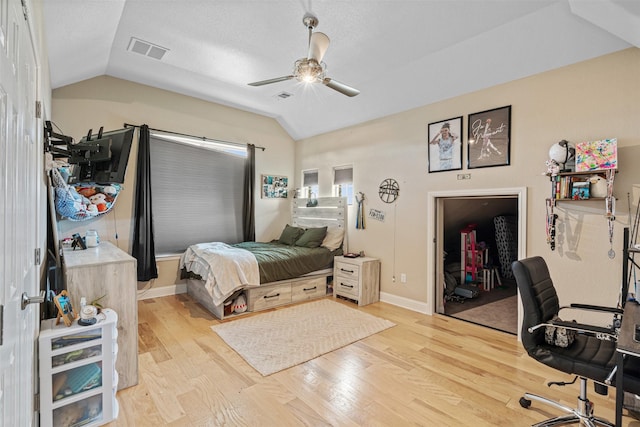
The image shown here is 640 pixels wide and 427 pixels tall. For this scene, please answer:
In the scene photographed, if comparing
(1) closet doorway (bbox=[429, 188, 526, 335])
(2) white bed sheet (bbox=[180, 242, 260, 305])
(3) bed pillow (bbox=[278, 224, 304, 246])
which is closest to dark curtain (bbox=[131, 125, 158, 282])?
(2) white bed sheet (bbox=[180, 242, 260, 305])

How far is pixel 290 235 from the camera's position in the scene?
5367mm

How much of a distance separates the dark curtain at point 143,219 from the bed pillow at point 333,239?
2568 mm

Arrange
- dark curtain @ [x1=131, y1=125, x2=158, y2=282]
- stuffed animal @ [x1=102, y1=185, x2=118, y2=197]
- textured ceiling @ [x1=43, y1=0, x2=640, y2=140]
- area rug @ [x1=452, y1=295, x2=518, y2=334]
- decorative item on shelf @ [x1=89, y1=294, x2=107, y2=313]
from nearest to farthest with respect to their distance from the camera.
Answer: decorative item on shelf @ [x1=89, y1=294, x2=107, y2=313] < textured ceiling @ [x1=43, y1=0, x2=640, y2=140] < area rug @ [x1=452, y1=295, x2=518, y2=334] < stuffed animal @ [x1=102, y1=185, x2=118, y2=197] < dark curtain @ [x1=131, y1=125, x2=158, y2=282]

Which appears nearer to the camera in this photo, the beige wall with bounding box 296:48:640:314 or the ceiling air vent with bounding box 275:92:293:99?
the beige wall with bounding box 296:48:640:314

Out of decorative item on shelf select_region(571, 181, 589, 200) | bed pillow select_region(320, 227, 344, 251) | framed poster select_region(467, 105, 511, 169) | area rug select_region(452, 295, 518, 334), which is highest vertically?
framed poster select_region(467, 105, 511, 169)

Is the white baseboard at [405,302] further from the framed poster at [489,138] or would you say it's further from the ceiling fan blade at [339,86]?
the ceiling fan blade at [339,86]

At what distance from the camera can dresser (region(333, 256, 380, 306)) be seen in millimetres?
4266

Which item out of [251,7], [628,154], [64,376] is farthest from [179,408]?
[628,154]

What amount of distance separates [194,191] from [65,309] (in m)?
3.12

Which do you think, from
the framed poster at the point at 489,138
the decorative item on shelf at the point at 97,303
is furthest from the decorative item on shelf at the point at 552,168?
the decorative item on shelf at the point at 97,303

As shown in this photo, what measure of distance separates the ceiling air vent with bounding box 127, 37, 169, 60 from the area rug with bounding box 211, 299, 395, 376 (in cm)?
319

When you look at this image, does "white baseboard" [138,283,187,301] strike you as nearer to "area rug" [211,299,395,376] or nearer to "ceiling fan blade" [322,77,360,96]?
"area rug" [211,299,395,376]

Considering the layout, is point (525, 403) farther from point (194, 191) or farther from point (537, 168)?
point (194, 191)

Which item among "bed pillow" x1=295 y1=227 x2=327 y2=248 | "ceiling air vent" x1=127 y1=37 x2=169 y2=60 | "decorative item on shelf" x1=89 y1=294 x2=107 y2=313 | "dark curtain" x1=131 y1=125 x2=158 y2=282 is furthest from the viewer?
"bed pillow" x1=295 y1=227 x2=327 y2=248
